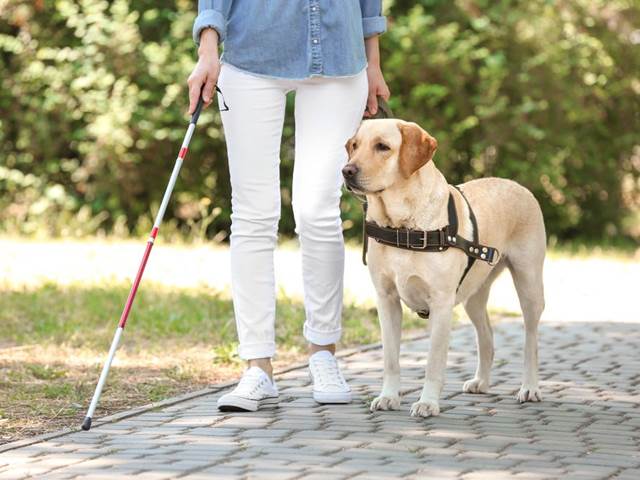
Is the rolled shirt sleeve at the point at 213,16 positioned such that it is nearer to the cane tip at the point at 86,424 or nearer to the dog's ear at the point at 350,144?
the dog's ear at the point at 350,144

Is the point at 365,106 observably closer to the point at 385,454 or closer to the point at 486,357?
the point at 486,357

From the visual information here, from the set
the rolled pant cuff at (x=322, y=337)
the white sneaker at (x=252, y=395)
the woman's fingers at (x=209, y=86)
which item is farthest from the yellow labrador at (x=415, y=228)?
the woman's fingers at (x=209, y=86)

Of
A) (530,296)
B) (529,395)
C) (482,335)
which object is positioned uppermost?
(530,296)

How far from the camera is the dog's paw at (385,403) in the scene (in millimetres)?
5129

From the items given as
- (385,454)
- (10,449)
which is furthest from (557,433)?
(10,449)

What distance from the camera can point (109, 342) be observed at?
6.97 meters

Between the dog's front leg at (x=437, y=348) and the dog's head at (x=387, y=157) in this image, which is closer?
the dog's head at (x=387, y=157)

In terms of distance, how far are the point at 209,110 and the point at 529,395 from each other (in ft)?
26.2

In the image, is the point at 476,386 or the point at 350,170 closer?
the point at 350,170

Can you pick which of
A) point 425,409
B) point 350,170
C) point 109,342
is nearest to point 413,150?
point 350,170

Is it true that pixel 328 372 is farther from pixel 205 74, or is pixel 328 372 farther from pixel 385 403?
pixel 205 74

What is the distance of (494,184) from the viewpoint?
557 cm

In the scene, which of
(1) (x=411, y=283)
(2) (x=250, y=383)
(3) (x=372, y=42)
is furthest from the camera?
(3) (x=372, y=42)

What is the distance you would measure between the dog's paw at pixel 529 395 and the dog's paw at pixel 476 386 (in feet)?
0.69
